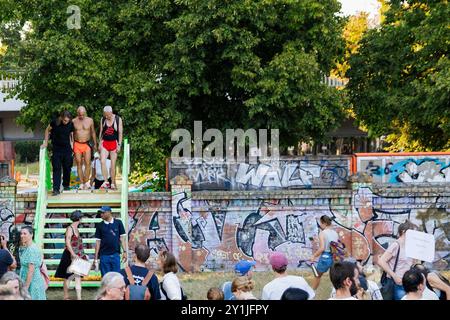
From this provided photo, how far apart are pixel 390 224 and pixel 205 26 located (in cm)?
765

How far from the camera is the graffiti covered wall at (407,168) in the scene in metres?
17.7

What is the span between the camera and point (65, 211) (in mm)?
14969

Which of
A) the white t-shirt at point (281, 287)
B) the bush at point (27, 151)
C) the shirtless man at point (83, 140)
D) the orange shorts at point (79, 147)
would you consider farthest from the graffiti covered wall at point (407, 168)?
the bush at point (27, 151)

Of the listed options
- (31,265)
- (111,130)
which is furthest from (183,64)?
(31,265)

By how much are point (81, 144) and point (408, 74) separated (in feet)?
38.1

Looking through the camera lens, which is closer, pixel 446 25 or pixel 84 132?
pixel 84 132

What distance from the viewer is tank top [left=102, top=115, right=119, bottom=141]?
627 inches

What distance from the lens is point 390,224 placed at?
1703 centimetres

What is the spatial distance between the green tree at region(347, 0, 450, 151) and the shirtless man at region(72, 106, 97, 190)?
387 inches

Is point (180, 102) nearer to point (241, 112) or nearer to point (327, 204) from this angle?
point (241, 112)

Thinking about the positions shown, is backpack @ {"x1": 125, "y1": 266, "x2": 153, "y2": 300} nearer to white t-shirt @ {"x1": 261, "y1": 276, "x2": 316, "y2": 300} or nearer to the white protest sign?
white t-shirt @ {"x1": 261, "y1": 276, "x2": 316, "y2": 300}

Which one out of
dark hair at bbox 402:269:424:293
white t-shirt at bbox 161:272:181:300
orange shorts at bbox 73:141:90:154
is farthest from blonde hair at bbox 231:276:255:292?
orange shorts at bbox 73:141:90:154
